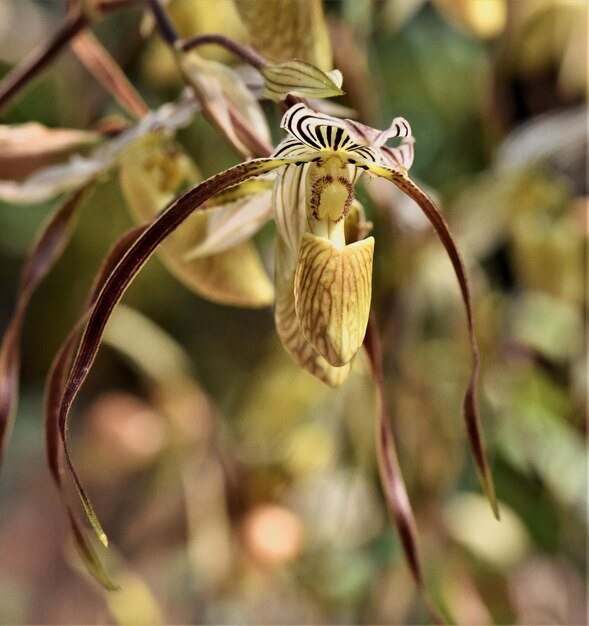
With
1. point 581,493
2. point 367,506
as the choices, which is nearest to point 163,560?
point 367,506

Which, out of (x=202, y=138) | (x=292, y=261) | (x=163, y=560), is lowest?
(x=163, y=560)

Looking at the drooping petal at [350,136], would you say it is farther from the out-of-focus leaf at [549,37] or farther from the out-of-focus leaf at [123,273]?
the out-of-focus leaf at [549,37]

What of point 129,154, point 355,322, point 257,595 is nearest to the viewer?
point 355,322

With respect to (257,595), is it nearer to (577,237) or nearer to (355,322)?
(577,237)

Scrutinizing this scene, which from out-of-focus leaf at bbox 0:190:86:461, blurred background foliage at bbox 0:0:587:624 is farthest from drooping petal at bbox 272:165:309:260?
blurred background foliage at bbox 0:0:587:624

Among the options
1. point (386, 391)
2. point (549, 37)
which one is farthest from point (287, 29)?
point (549, 37)

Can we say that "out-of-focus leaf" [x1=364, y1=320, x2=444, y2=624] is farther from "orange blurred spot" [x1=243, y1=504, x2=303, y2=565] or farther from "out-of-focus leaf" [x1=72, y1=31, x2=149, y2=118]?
"orange blurred spot" [x1=243, y1=504, x2=303, y2=565]
